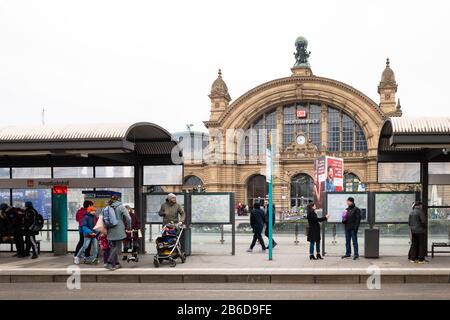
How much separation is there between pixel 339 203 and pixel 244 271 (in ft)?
16.2

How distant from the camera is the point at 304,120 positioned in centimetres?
6512

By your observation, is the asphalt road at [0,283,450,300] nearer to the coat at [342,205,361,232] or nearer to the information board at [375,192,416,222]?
the coat at [342,205,361,232]

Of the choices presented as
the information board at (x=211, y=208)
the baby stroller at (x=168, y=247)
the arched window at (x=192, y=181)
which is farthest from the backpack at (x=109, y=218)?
the arched window at (x=192, y=181)

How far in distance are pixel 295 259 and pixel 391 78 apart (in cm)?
5428

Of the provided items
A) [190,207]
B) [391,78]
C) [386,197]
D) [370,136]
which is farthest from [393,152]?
[391,78]

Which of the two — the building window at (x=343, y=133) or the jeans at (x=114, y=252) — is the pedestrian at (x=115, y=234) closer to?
the jeans at (x=114, y=252)

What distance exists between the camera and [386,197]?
16328 millimetres

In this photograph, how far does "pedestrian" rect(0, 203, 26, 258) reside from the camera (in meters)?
16.3

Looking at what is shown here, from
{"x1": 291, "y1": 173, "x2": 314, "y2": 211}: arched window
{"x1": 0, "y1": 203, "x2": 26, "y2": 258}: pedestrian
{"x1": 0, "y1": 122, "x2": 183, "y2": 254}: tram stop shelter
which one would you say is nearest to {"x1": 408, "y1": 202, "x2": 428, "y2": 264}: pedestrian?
{"x1": 0, "y1": 122, "x2": 183, "y2": 254}: tram stop shelter

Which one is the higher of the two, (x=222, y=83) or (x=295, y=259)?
(x=222, y=83)

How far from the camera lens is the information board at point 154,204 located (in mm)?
16906

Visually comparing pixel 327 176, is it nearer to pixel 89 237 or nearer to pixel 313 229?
pixel 313 229
